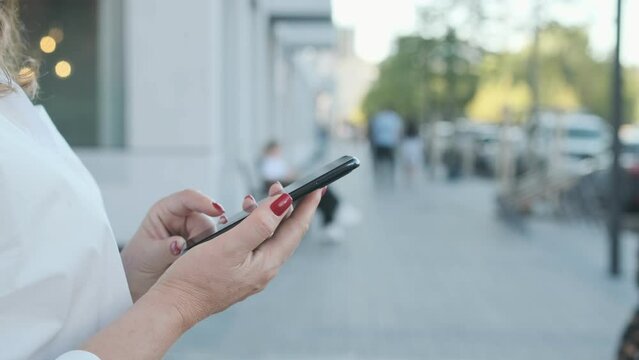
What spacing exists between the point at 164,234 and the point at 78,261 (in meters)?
0.59

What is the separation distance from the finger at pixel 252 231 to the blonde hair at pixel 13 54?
1.41ft

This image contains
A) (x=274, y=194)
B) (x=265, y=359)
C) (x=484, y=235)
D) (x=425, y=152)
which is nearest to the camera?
(x=274, y=194)

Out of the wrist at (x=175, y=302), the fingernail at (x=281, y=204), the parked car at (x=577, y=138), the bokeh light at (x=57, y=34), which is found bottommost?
the parked car at (x=577, y=138)

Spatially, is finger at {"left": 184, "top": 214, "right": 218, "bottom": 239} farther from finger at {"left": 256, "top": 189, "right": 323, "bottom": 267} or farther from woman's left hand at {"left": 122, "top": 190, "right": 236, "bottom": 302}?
finger at {"left": 256, "top": 189, "right": 323, "bottom": 267}

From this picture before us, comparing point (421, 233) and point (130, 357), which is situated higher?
point (130, 357)

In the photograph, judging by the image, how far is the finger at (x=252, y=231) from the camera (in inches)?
55.9

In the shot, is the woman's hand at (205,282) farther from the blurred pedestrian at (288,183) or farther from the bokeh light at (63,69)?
the blurred pedestrian at (288,183)

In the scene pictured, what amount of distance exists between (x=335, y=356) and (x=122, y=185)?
3.94 m

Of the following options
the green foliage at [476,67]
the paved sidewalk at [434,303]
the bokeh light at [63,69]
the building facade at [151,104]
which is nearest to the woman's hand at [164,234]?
the paved sidewalk at [434,303]

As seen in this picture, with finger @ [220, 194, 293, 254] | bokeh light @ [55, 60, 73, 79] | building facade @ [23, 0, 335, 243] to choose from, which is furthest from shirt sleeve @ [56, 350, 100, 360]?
building facade @ [23, 0, 335, 243]

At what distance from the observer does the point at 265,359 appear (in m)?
6.00

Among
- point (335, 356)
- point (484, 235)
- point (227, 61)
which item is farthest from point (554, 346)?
point (227, 61)

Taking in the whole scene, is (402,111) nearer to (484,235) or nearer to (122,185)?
(484,235)

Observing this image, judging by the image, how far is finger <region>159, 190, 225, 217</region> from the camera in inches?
72.7
